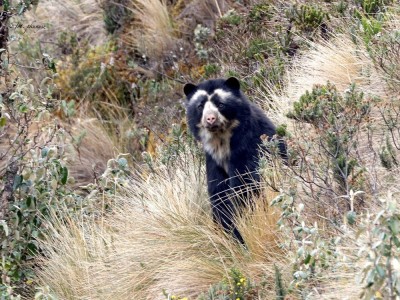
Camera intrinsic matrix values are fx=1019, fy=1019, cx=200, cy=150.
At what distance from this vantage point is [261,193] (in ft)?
23.3

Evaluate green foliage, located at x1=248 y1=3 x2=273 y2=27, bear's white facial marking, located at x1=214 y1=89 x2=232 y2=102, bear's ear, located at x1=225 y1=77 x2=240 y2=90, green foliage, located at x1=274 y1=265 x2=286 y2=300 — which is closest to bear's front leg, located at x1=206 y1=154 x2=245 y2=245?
bear's white facial marking, located at x1=214 y1=89 x2=232 y2=102

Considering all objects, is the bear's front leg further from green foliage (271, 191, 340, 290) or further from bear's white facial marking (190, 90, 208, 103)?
green foliage (271, 191, 340, 290)

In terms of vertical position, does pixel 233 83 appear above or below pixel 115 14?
below

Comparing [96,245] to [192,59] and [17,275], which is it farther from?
[192,59]

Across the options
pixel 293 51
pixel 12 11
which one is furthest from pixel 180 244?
pixel 293 51

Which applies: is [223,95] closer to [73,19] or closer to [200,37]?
[200,37]

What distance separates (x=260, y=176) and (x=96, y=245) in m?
1.31

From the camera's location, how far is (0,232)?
25.0ft

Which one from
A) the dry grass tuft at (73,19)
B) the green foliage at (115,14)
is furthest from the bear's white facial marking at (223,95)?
the dry grass tuft at (73,19)

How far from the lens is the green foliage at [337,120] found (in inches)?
255

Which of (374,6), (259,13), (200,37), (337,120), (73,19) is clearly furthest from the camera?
(73,19)

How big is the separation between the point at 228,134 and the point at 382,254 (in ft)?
11.5

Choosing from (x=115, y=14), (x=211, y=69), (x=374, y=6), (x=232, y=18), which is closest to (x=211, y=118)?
(x=211, y=69)

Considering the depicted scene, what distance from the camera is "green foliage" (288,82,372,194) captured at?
21.3 feet
